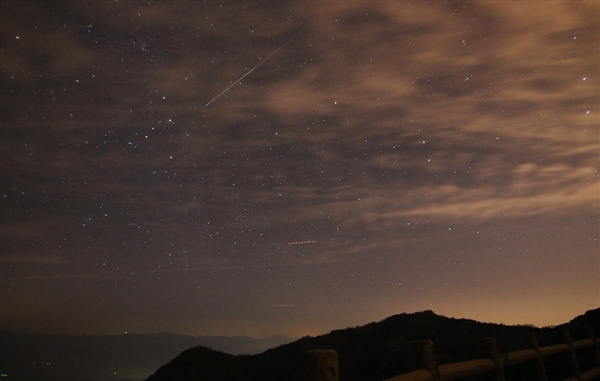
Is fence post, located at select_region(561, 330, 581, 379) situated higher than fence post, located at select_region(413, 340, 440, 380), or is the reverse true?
fence post, located at select_region(413, 340, 440, 380)

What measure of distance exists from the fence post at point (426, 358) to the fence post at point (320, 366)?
4.19ft

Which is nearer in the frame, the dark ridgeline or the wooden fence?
the wooden fence

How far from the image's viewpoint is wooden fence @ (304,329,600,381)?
6.89 ft

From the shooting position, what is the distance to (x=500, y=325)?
880 inches

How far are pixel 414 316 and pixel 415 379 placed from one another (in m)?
26.9

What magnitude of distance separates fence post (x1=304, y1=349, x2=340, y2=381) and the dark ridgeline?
1376 centimetres

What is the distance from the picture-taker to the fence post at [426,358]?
3146 mm

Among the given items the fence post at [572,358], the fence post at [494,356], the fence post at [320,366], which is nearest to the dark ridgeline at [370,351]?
the fence post at [572,358]

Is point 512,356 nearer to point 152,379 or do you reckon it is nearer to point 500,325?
point 500,325

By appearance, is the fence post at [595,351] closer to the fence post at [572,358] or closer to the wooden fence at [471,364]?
the wooden fence at [471,364]

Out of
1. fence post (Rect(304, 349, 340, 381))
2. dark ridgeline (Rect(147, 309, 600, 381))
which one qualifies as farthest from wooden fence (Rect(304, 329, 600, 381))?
dark ridgeline (Rect(147, 309, 600, 381))

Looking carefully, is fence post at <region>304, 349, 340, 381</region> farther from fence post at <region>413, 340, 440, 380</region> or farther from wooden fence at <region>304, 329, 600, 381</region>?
fence post at <region>413, 340, 440, 380</region>

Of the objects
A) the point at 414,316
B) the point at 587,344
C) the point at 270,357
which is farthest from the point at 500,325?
the point at 587,344

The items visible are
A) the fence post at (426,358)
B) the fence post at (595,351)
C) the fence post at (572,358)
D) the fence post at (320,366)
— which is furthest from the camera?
the fence post at (595,351)
